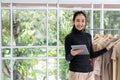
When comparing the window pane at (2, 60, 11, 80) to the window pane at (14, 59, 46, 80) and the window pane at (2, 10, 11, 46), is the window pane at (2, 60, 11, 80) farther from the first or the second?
the window pane at (2, 10, 11, 46)

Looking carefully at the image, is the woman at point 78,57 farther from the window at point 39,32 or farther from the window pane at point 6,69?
the window pane at point 6,69

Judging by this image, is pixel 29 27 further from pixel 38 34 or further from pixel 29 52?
pixel 29 52

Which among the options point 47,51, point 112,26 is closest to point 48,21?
point 47,51

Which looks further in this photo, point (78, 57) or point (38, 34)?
point (38, 34)

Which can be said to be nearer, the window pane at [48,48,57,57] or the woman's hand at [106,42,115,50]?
the woman's hand at [106,42,115,50]

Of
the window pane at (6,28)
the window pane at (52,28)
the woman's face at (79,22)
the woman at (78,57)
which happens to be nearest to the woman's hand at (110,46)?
the woman at (78,57)

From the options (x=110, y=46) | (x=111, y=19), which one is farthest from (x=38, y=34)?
(x=110, y=46)

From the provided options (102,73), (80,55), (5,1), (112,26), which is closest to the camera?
(80,55)

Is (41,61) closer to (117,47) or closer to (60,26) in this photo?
(60,26)

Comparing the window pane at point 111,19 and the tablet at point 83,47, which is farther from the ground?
the window pane at point 111,19

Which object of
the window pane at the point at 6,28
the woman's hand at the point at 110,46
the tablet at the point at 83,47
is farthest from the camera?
the window pane at the point at 6,28

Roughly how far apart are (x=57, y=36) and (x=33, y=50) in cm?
36

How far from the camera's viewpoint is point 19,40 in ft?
11.4

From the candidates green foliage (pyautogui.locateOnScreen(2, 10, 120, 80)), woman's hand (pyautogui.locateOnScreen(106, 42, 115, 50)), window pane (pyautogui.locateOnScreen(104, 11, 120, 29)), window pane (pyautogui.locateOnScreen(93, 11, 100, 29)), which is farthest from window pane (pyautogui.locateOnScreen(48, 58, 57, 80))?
woman's hand (pyautogui.locateOnScreen(106, 42, 115, 50))
